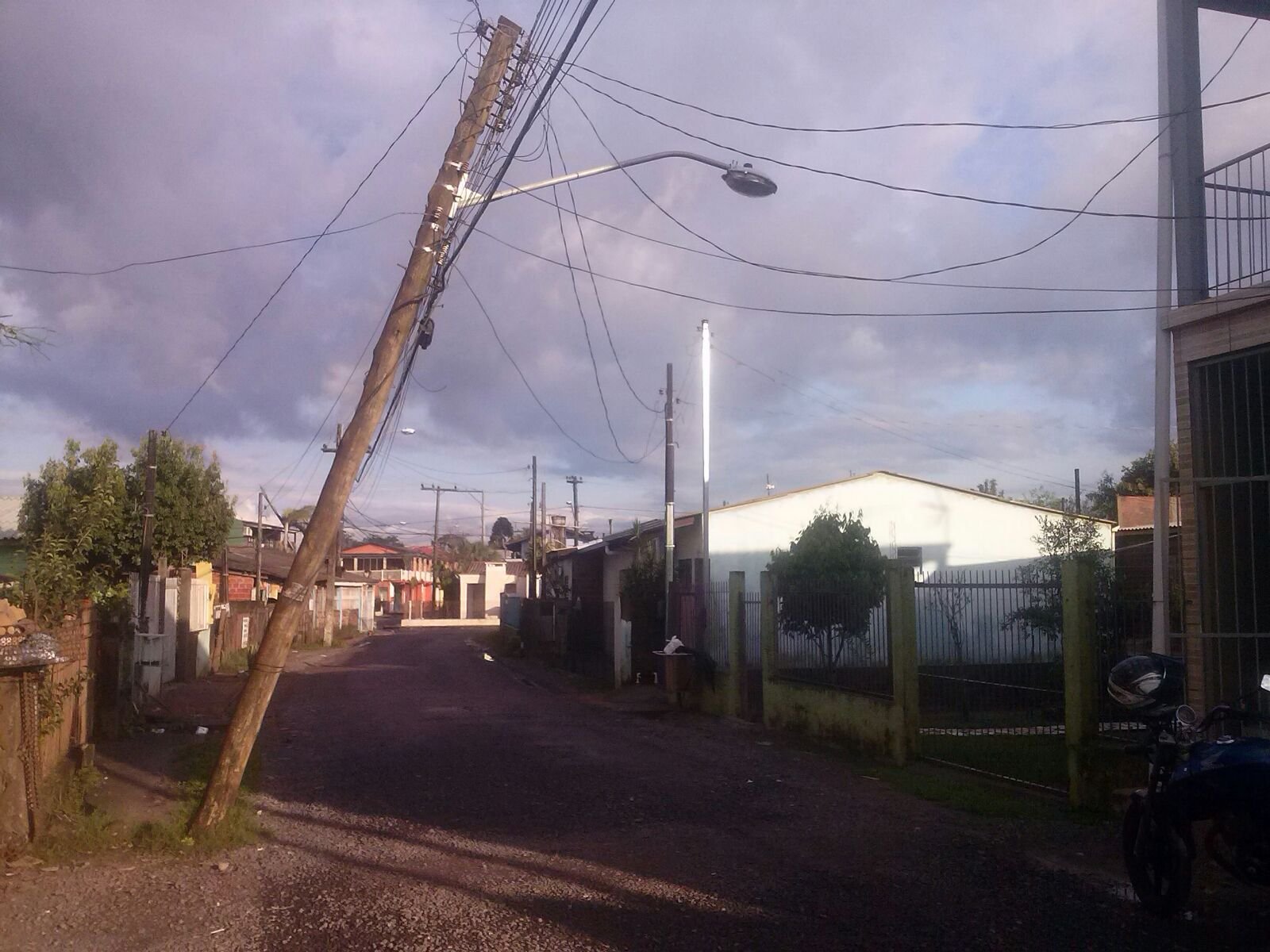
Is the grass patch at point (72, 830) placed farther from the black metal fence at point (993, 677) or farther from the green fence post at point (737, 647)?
the green fence post at point (737, 647)

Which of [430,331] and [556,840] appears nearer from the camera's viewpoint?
[556,840]

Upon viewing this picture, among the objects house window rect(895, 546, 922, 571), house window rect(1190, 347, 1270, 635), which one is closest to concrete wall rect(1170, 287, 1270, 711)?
house window rect(1190, 347, 1270, 635)

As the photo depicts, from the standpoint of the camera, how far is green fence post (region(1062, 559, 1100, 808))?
9109mm

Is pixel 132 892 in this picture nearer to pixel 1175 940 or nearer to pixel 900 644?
pixel 1175 940

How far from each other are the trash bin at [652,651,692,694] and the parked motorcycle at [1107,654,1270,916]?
12.1m

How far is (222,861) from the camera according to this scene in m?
7.51

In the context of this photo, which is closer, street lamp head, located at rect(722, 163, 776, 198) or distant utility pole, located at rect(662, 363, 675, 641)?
street lamp head, located at rect(722, 163, 776, 198)

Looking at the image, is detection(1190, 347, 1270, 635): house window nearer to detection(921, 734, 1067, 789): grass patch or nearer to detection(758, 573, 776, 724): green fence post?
detection(921, 734, 1067, 789): grass patch

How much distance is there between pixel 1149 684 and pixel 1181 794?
0.65 metres

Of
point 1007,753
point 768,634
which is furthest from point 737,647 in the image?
point 1007,753

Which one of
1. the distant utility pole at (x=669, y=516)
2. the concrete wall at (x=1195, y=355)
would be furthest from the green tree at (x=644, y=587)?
the concrete wall at (x=1195, y=355)

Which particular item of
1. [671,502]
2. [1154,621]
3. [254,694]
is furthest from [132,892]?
[671,502]

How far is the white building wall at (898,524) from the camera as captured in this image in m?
25.8

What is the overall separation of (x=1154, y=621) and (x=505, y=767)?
263 inches
